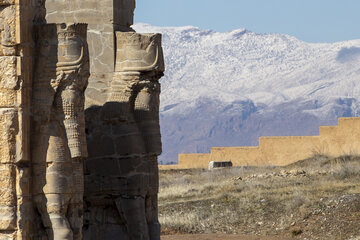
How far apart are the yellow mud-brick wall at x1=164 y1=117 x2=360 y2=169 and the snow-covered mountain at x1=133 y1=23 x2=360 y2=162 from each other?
12573 cm

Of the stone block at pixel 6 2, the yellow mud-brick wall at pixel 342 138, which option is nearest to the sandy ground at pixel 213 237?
the stone block at pixel 6 2

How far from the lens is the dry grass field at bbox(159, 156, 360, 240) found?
21.2 meters

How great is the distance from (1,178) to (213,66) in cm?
18636

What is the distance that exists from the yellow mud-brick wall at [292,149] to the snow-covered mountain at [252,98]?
412 ft

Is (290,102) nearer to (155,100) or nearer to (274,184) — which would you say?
(274,184)

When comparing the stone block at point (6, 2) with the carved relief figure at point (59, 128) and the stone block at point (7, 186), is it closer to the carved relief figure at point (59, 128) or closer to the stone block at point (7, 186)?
the carved relief figure at point (59, 128)

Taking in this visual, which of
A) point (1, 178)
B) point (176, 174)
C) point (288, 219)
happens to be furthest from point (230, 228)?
point (176, 174)

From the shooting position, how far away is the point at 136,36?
15.5 m

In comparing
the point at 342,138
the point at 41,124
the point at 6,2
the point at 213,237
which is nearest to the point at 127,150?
the point at 41,124

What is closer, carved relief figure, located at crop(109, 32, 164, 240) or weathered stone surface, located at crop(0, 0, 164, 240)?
weathered stone surface, located at crop(0, 0, 164, 240)

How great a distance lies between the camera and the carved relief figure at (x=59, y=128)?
12.3 metres

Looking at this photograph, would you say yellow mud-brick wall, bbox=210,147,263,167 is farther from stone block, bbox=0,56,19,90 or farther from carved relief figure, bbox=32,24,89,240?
stone block, bbox=0,56,19,90

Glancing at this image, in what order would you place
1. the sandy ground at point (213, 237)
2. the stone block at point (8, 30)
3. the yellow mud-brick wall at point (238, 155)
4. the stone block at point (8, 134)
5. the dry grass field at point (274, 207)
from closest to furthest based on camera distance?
the stone block at point (8, 134), the stone block at point (8, 30), the sandy ground at point (213, 237), the dry grass field at point (274, 207), the yellow mud-brick wall at point (238, 155)

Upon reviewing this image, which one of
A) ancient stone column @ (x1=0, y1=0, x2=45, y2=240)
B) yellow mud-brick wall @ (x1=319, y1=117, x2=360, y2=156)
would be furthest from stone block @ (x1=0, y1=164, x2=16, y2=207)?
yellow mud-brick wall @ (x1=319, y1=117, x2=360, y2=156)
